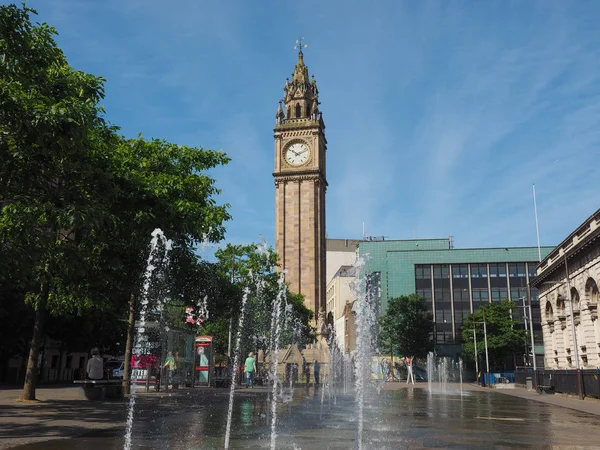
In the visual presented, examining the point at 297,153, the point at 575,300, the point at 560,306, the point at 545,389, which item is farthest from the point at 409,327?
the point at 545,389

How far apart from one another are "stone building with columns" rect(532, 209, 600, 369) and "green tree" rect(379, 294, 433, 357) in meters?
25.5

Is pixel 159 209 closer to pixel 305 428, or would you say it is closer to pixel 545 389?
pixel 305 428

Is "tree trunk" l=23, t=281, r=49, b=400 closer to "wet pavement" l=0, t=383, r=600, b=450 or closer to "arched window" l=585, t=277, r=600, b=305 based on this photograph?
"wet pavement" l=0, t=383, r=600, b=450

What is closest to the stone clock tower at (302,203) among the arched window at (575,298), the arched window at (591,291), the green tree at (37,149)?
the arched window at (575,298)

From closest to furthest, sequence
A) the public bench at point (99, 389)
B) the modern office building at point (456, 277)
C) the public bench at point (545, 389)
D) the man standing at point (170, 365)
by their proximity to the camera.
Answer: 1. the public bench at point (99, 389)
2. the man standing at point (170, 365)
3. the public bench at point (545, 389)
4. the modern office building at point (456, 277)

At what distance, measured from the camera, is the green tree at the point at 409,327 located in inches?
2891

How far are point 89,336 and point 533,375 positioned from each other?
34068 mm

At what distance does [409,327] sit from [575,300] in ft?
115

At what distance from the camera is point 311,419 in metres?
15.9

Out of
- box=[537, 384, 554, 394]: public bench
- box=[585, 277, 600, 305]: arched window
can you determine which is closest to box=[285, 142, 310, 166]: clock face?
box=[585, 277, 600, 305]: arched window

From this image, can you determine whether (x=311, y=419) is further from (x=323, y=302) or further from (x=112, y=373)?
(x=323, y=302)

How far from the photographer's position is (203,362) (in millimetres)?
34625

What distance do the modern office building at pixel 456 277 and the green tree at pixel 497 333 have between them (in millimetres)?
18698

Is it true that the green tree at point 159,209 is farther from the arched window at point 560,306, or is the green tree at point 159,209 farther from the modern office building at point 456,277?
the modern office building at point 456,277
